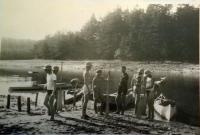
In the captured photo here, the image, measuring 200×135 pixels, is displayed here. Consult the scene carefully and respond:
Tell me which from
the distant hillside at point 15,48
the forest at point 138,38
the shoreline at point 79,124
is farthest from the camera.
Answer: the forest at point 138,38

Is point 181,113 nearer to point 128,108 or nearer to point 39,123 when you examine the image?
point 128,108

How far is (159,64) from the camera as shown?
3.99 m

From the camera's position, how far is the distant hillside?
3.84m

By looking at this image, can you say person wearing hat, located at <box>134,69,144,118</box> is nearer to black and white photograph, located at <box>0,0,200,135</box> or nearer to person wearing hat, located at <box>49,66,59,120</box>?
black and white photograph, located at <box>0,0,200,135</box>

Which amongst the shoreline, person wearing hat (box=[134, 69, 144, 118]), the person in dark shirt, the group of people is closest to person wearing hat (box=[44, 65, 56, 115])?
the group of people

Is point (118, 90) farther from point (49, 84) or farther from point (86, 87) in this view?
point (49, 84)

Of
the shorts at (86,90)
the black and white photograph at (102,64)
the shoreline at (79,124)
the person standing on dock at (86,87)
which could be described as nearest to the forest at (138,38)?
the black and white photograph at (102,64)

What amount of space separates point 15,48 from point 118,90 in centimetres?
108

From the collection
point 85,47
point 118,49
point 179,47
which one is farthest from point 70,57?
point 179,47

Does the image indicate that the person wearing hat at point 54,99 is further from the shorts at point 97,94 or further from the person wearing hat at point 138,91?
the person wearing hat at point 138,91

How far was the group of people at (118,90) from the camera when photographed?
390 cm

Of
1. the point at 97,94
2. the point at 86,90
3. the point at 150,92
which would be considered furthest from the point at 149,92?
the point at 86,90

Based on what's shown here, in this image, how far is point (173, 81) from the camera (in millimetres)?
3988

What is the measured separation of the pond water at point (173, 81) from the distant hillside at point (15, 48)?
5.6 inches
